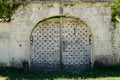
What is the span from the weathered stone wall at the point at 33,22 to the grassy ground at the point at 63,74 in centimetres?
60

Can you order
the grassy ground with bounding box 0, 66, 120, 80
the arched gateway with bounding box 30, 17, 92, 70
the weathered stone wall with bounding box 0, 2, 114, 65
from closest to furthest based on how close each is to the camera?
the grassy ground with bounding box 0, 66, 120, 80 → the weathered stone wall with bounding box 0, 2, 114, 65 → the arched gateway with bounding box 30, 17, 92, 70

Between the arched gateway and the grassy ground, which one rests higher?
the arched gateway

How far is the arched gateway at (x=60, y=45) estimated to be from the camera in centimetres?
1734

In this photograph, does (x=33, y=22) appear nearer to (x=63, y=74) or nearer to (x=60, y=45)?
(x=60, y=45)

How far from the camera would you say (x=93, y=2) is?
676 inches

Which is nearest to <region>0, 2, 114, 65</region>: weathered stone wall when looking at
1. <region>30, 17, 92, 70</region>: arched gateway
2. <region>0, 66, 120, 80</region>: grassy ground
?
<region>30, 17, 92, 70</region>: arched gateway

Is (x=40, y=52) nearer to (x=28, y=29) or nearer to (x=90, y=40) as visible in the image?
(x=28, y=29)

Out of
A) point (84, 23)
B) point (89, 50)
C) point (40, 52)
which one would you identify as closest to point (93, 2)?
point (84, 23)

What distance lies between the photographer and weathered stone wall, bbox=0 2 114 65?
56.4ft

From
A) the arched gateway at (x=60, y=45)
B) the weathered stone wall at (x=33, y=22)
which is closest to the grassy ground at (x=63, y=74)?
the weathered stone wall at (x=33, y=22)

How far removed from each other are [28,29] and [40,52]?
3.72ft

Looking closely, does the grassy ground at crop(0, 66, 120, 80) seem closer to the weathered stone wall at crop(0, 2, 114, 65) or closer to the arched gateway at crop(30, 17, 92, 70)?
the weathered stone wall at crop(0, 2, 114, 65)

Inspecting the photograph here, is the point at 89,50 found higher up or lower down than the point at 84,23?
lower down

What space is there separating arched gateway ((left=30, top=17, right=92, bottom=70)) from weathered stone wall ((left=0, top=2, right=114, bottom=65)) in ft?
1.02
